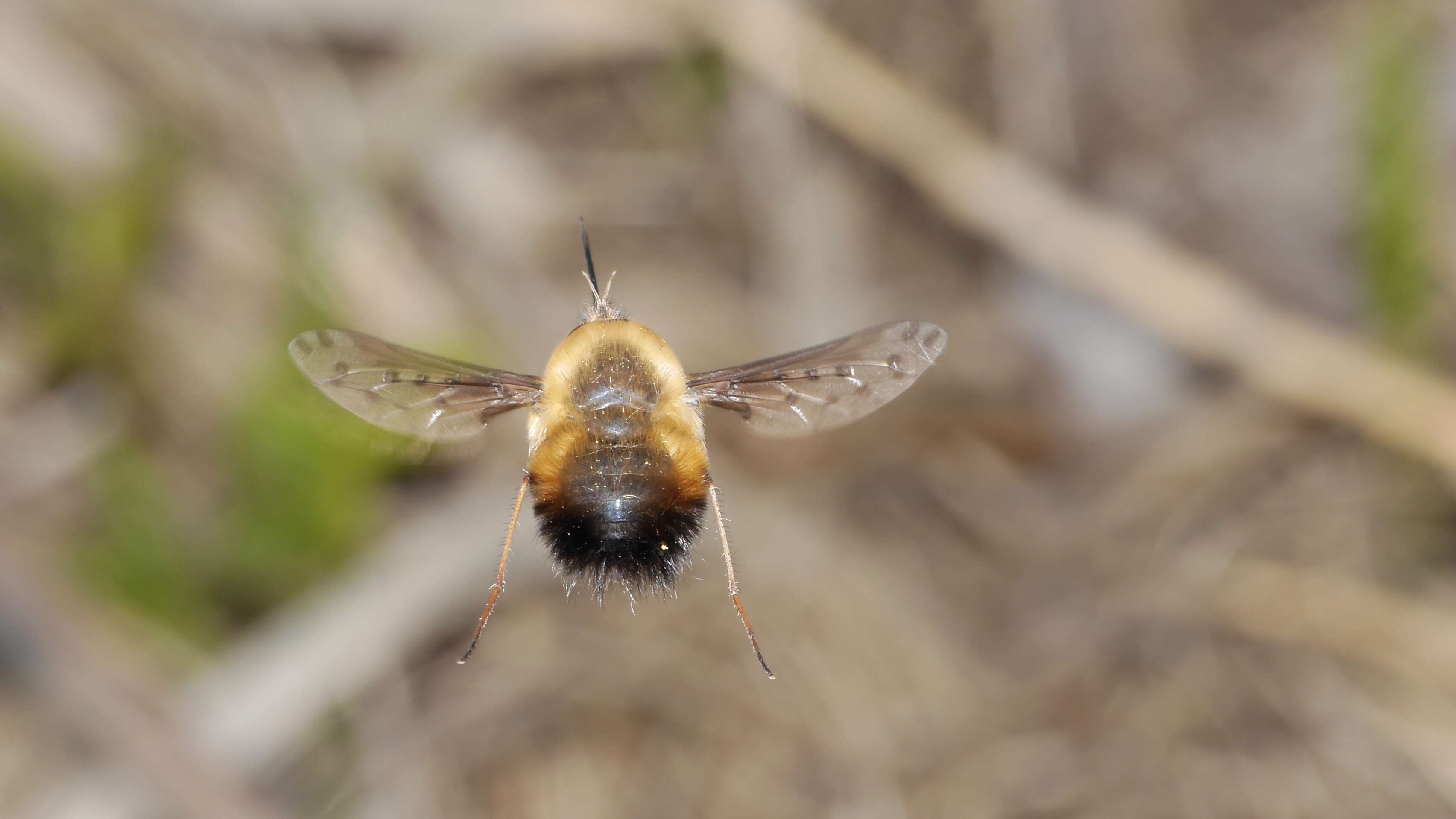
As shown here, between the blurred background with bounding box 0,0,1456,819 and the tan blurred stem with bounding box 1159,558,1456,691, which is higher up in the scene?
the blurred background with bounding box 0,0,1456,819

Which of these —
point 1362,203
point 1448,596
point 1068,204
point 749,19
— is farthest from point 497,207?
point 1448,596

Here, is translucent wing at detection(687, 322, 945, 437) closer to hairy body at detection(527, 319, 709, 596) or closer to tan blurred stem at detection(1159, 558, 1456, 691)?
hairy body at detection(527, 319, 709, 596)

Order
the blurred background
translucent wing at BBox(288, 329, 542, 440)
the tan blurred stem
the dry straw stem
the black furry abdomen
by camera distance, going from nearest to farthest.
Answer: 1. the black furry abdomen
2. translucent wing at BBox(288, 329, 542, 440)
3. the blurred background
4. the dry straw stem
5. the tan blurred stem

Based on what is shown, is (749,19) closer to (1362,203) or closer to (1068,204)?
(1068,204)

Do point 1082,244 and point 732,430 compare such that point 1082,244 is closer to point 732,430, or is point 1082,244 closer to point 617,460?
point 732,430

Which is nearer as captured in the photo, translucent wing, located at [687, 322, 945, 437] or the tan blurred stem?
translucent wing, located at [687, 322, 945, 437]

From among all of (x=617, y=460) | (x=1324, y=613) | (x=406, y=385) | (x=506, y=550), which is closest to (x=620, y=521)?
(x=617, y=460)

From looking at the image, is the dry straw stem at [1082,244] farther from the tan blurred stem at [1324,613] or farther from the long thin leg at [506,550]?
the long thin leg at [506,550]

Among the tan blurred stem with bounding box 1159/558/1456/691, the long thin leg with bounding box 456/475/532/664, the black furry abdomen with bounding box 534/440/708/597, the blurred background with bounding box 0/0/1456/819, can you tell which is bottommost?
the tan blurred stem with bounding box 1159/558/1456/691

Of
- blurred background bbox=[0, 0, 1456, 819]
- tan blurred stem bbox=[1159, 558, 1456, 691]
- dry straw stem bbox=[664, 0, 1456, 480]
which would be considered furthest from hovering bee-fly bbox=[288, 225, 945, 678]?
tan blurred stem bbox=[1159, 558, 1456, 691]
